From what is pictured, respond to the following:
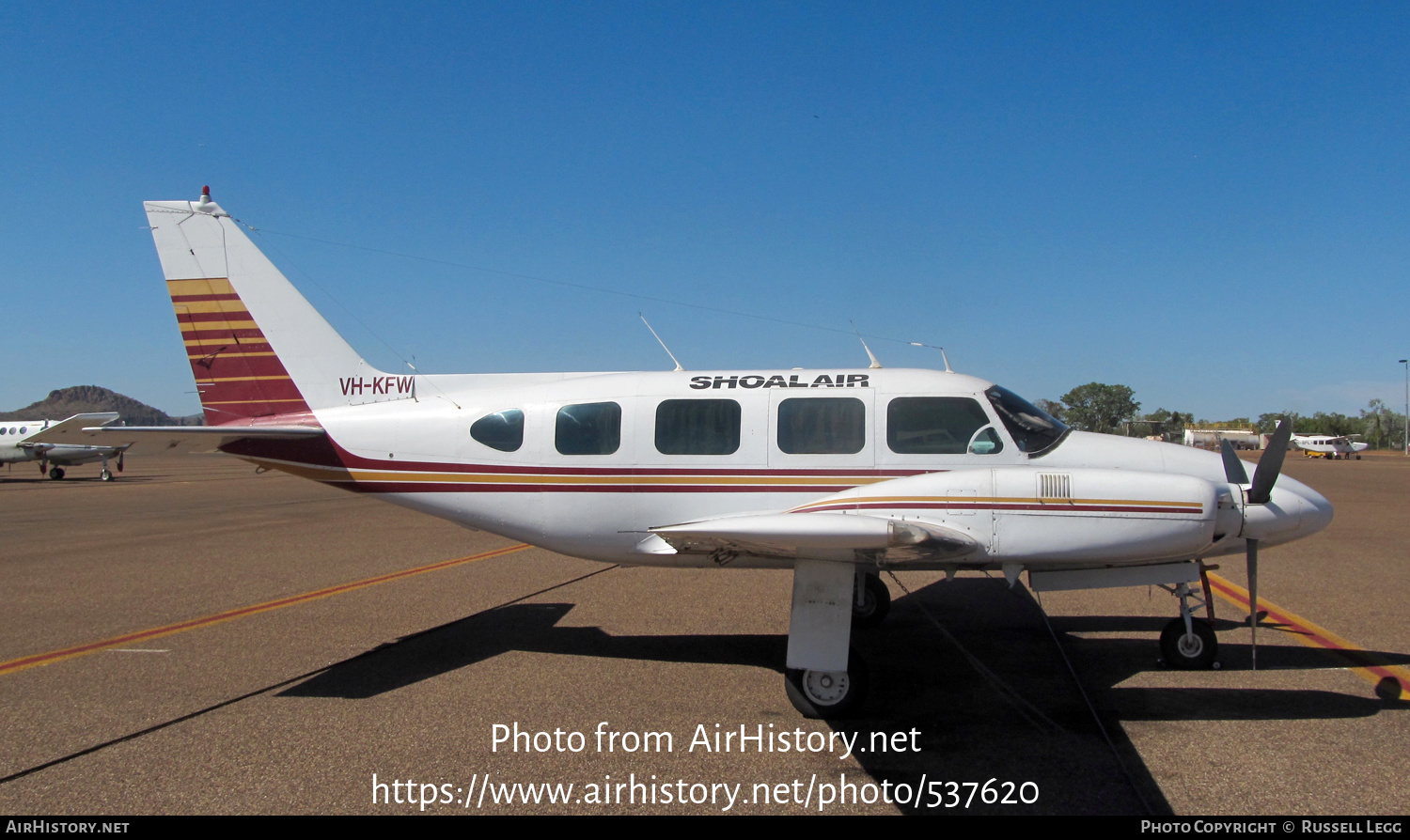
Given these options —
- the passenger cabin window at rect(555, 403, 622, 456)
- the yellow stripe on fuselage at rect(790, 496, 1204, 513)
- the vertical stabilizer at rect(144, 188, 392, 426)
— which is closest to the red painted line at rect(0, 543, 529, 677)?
the vertical stabilizer at rect(144, 188, 392, 426)

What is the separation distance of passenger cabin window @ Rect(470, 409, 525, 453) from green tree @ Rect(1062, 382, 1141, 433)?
37038 millimetres

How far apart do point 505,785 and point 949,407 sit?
4526mm

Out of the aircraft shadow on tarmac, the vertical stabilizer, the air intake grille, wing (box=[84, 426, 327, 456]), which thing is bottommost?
the aircraft shadow on tarmac

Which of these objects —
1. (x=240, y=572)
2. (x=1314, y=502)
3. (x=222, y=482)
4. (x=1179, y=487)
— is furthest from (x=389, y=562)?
(x=222, y=482)

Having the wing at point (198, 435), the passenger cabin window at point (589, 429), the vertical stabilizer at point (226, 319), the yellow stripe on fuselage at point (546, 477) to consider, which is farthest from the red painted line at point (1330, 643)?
the vertical stabilizer at point (226, 319)

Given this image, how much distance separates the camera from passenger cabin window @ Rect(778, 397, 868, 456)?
6.68 meters

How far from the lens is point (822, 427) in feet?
22.1

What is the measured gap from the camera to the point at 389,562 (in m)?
12.3

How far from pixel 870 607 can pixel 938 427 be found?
2589mm

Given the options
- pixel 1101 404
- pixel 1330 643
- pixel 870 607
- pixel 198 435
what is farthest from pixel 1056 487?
pixel 1101 404

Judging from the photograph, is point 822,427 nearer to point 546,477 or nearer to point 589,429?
point 589,429

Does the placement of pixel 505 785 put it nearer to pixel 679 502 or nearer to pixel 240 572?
pixel 679 502

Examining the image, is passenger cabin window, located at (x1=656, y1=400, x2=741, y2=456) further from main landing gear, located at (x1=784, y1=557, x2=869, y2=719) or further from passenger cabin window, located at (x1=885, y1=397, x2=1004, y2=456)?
main landing gear, located at (x1=784, y1=557, x2=869, y2=719)

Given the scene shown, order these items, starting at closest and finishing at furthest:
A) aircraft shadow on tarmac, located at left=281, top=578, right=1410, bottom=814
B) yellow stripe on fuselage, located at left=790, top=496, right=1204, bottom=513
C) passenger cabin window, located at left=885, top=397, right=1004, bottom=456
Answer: aircraft shadow on tarmac, located at left=281, top=578, right=1410, bottom=814, yellow stripe on fuselage, located at left=790, top=496, right=1204, bottom=513, passenger cabin window, located at left=885, top=397, right=1004, bottom=456
